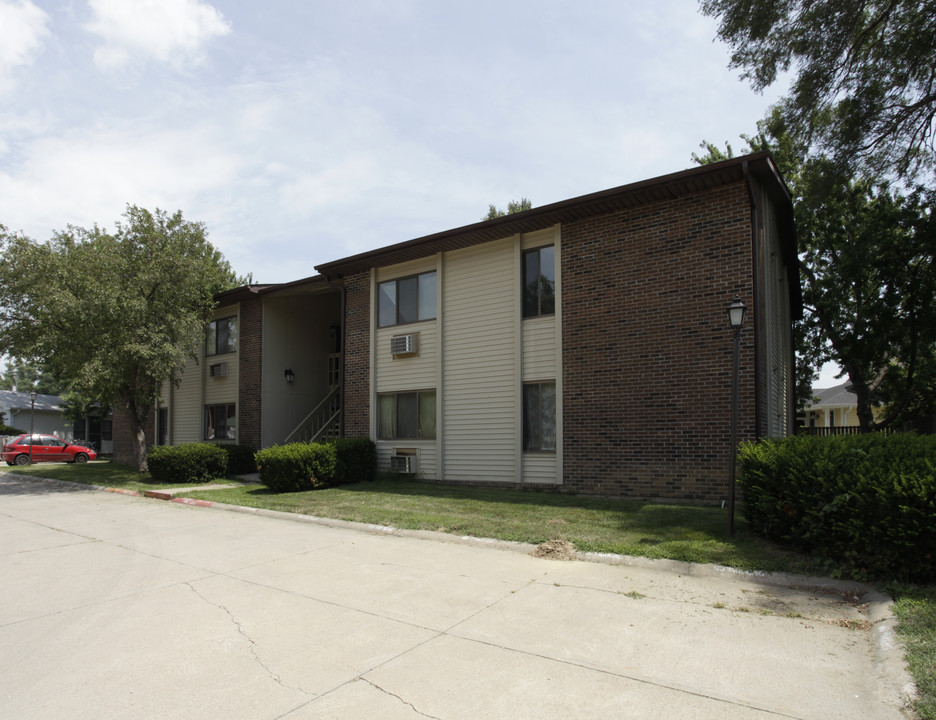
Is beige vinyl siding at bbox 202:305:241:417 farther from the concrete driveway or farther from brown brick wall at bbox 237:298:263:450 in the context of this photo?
the concrete driveway

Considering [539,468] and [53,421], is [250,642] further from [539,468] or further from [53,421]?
[53,421]

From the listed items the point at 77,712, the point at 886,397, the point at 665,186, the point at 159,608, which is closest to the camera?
the point at 77,712

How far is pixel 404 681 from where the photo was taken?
13.1ft

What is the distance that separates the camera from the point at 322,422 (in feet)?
69.8

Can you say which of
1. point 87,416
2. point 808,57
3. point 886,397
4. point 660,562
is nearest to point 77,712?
point 660,562

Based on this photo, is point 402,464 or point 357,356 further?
point 357,356

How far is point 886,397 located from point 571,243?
18.9 meters

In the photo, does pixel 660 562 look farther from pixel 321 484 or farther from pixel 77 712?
pixel 321 484

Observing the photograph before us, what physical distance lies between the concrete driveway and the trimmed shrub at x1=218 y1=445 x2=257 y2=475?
34.7 feet

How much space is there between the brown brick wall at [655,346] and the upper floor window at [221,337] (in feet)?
43.5

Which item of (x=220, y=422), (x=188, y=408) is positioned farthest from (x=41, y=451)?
(x=220, y=422)

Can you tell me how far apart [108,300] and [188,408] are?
6660mm

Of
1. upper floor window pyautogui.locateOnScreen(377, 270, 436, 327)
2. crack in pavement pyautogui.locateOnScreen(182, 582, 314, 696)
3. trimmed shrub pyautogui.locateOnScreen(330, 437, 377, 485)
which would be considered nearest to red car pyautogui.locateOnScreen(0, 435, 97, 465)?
trimmed shrub pyautogui.locateOnScreen(330, 437, 377, 485)

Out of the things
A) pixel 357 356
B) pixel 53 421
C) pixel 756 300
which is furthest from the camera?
pixel 53 421
